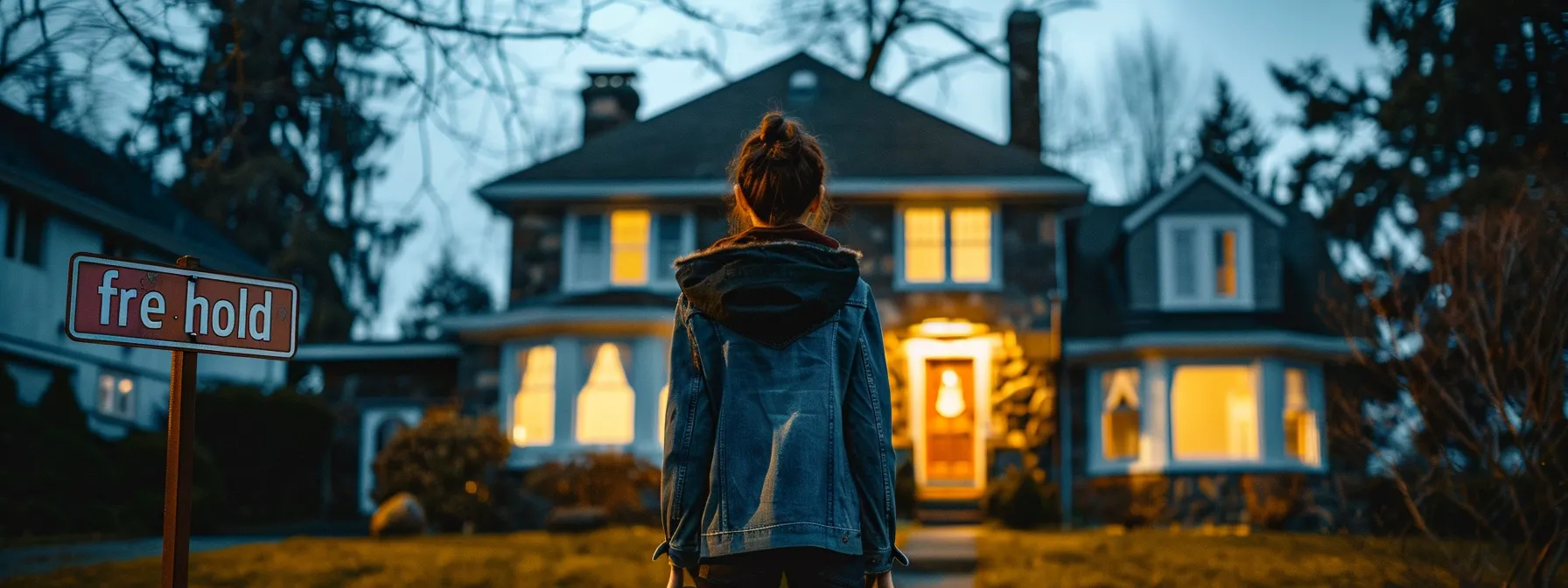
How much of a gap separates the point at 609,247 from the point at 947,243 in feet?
14.6

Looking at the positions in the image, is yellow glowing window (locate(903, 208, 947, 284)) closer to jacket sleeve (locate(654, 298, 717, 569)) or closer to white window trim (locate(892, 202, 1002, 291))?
white window trim (locate(892, 202, 1002, 291))

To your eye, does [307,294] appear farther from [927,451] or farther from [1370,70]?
[1370,70]

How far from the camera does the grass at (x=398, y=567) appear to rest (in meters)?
9.23

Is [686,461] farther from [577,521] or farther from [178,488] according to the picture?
[577,521]

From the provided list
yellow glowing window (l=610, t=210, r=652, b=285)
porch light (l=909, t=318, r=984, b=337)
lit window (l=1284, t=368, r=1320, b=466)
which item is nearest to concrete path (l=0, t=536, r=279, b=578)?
yellow glowing window (l=610, t=210, r=652, b=285)

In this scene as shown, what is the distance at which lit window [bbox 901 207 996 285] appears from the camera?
19.3m

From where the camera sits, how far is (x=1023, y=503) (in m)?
16.5

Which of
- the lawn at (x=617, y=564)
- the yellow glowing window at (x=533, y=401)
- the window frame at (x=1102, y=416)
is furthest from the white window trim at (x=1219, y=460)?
the yellow glowing window at (x=533, y=401)

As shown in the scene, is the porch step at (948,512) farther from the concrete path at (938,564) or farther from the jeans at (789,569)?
the jeans at (789,569)

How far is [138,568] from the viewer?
31.2 feet

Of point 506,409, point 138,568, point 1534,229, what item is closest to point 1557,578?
point 1534,229

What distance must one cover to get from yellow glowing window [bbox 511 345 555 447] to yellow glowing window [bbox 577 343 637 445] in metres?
0.49

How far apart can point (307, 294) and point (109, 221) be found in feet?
37.4

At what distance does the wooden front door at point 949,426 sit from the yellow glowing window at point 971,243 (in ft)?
3.76
